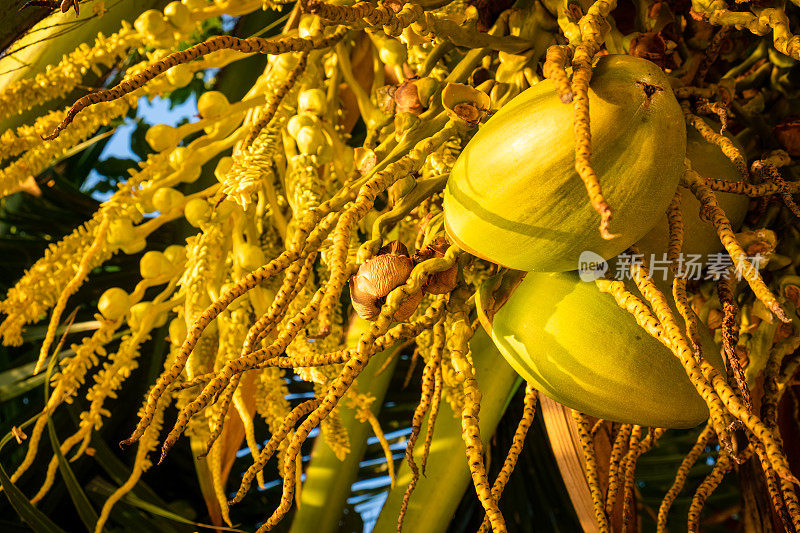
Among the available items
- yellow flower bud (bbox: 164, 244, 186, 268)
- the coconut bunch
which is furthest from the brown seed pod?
yellow flower bud (bbox: 164, 244, 186, 268)

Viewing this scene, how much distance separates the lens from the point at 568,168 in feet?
1.33

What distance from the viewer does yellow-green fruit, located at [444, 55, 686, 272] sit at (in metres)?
0.41

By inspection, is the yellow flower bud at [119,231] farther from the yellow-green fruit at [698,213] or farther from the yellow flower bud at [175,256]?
the yellow-green fruit at [698,213]

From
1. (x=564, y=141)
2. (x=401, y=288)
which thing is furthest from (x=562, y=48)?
(x=401, y=288)

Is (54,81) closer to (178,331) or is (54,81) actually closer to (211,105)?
(211,105)

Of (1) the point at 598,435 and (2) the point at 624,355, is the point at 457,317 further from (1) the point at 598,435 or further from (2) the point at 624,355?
(1) the point at 598,435

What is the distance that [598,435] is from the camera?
2.70 feet

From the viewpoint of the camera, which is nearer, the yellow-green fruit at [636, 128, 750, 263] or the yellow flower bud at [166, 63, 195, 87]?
the yellow-green fruit at [636, 128, 750, 263]

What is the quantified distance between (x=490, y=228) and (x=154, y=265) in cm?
32

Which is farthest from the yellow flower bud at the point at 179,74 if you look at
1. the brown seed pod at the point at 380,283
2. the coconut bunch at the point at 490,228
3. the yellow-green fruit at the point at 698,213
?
the yellow-green fruit at the point at 698,213

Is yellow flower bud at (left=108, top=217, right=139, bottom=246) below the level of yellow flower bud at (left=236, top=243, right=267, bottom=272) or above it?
above

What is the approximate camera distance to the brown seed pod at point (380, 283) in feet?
1.45

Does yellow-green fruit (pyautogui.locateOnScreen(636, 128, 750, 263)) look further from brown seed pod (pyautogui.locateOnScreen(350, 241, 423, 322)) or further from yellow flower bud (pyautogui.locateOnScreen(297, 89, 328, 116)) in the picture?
yellow flower bud (pyautogui.locateOnScreen(297, 89, 328, 116))

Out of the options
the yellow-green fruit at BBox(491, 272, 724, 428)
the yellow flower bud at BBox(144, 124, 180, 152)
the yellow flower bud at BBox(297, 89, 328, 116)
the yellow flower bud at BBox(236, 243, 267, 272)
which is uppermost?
the yellow flower bud at BBox(144, 124, 180, 152)
